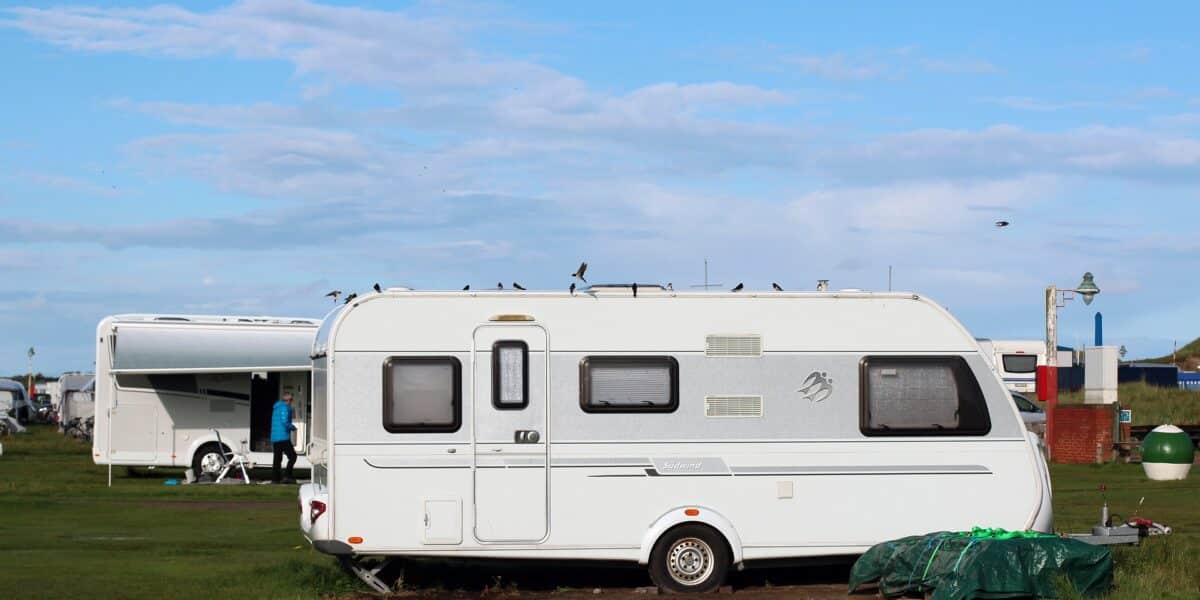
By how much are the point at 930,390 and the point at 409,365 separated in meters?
4.60

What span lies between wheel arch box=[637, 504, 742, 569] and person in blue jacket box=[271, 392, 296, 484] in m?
12.4

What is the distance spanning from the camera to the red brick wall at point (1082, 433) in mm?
30250

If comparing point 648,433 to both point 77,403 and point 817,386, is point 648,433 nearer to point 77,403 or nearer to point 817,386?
point 817,386

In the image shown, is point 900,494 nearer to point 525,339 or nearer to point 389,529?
point 525,339

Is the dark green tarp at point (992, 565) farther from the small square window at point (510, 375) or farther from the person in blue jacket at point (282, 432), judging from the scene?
the person in blue jacket at point (282, 432)

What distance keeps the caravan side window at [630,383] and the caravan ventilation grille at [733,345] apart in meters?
0.35

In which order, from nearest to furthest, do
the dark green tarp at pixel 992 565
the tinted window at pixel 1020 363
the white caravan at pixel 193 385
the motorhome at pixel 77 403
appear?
the dark green tarp at pixel 992 565 → the white caravan at pixel 193 385 → the motorhome at pixel 77 403 → the tinted window at pixel 1020 363

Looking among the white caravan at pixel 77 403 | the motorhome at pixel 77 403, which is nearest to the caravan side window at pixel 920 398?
the white caravan at pixel 77 403

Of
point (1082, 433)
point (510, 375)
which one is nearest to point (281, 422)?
point (510, 375)

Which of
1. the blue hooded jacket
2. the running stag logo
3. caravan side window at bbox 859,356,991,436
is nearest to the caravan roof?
the blue hooded jacket

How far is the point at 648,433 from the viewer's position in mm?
12938

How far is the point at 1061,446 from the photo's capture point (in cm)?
3066

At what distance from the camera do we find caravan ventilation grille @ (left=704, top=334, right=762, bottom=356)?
13.1m

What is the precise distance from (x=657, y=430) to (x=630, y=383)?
47cm
